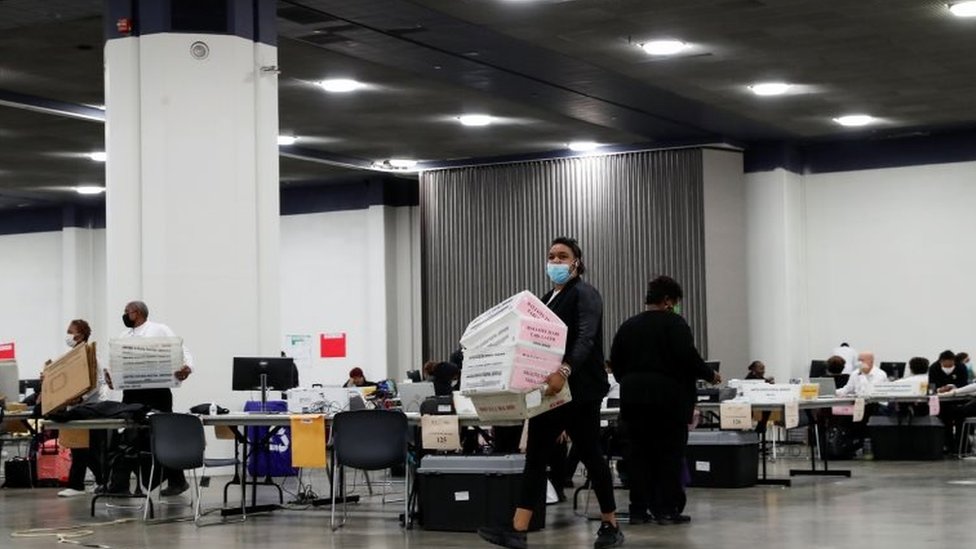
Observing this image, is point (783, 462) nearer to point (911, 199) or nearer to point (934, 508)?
point (934, 508)

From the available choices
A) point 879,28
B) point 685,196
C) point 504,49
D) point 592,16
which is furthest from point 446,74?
point 685,196

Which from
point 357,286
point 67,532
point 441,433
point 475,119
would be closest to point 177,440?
point 67,532

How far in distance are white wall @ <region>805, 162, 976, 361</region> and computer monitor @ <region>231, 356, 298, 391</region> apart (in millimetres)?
12075

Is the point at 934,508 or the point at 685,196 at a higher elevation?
the point at 685,196

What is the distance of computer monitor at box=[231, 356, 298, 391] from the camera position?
10.2 m

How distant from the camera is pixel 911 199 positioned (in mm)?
20188

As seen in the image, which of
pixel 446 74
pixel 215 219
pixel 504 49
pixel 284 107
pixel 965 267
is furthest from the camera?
pixel 965 267

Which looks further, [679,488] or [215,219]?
[215,219]

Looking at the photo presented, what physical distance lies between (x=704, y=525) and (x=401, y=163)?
14.7 metres

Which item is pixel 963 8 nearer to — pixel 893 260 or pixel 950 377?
pixel 950 377

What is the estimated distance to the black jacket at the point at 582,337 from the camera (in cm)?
717

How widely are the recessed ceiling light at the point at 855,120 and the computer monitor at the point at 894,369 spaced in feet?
10.5

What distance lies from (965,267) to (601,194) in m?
4.93

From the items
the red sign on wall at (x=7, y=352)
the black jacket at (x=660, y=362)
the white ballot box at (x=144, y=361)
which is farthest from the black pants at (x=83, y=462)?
the red sign on wall at (x=7, y=352)
